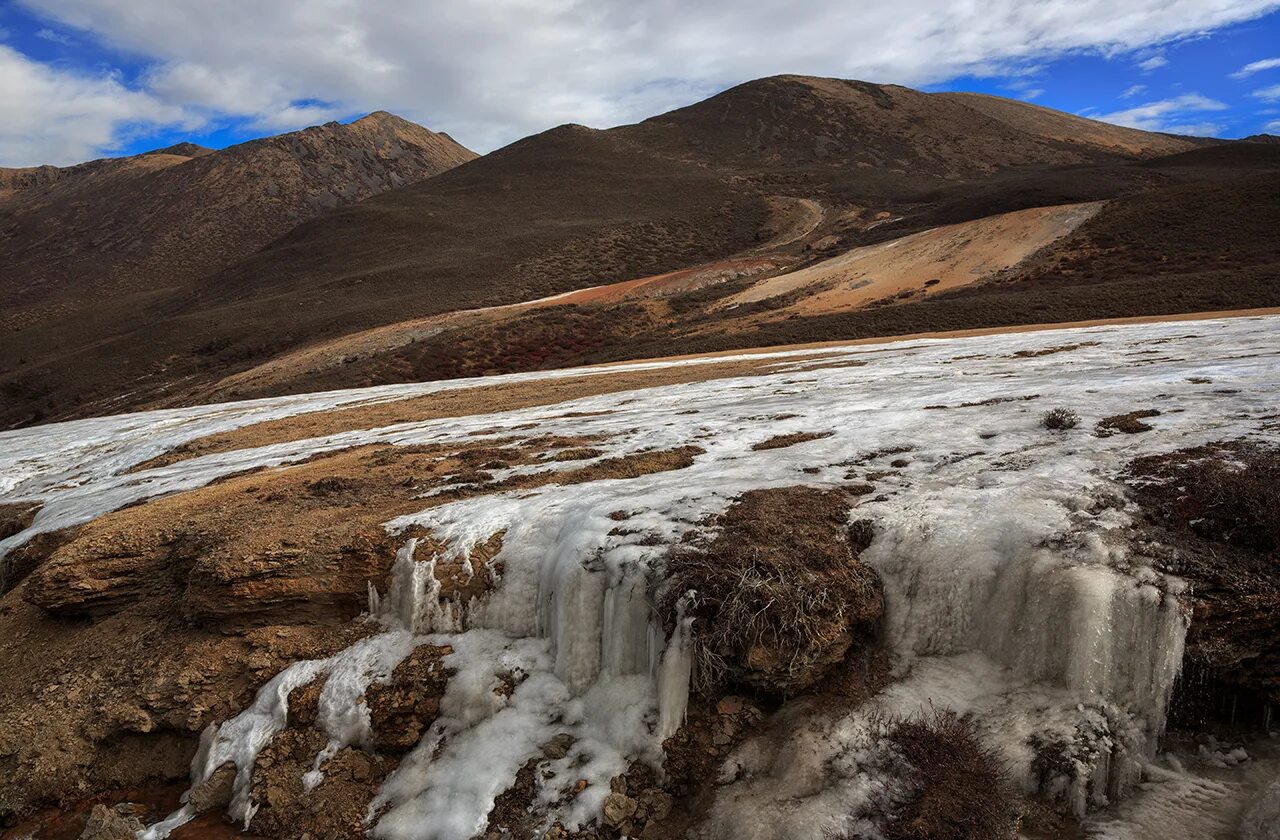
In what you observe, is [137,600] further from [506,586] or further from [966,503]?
[966,503]

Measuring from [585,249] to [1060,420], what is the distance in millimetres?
70465

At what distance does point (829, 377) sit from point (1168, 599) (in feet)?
42.4

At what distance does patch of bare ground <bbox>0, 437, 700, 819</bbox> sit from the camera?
7742 millimetres

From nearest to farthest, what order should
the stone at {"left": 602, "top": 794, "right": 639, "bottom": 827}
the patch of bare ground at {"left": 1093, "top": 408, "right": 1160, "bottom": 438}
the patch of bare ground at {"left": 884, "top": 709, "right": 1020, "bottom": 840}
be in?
1. the patch of bare ground at {"left": 884, "top": 709, "right": 1020, "bottom": 840}
2. the stone at {"left": 602, "top": 794, "right": 639, "bottom": 827}
3. the patch of bare ground at {"left": 1093, "top": 408, "right": 1160, "bottom": 438}

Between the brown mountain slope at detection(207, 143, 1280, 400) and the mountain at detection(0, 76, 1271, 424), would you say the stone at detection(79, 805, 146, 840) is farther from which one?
the mountain at detection(0, 76, 1271, 424)

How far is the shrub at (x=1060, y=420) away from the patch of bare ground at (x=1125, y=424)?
0.28m

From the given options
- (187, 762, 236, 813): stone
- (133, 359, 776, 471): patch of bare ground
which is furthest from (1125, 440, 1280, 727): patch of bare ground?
(133, 359, 776, 471): patch of bare ground

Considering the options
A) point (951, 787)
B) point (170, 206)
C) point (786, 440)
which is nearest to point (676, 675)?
point (951, 787)

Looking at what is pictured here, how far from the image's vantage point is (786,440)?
440 inches

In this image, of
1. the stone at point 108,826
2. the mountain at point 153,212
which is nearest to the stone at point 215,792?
the stone at point 108,826

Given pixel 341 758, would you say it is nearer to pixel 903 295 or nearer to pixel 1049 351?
pixel 1049 351

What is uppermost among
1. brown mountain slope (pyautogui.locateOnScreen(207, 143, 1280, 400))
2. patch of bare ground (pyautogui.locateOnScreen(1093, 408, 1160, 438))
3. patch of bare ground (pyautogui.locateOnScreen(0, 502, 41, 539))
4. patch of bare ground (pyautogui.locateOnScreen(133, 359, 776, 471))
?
brown mountain slope (pyautogui.locateOnScreen(207, 143, 1280, 400))

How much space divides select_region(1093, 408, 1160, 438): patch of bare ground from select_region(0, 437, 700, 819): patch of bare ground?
533 cm

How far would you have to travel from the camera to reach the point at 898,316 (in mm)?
34344
